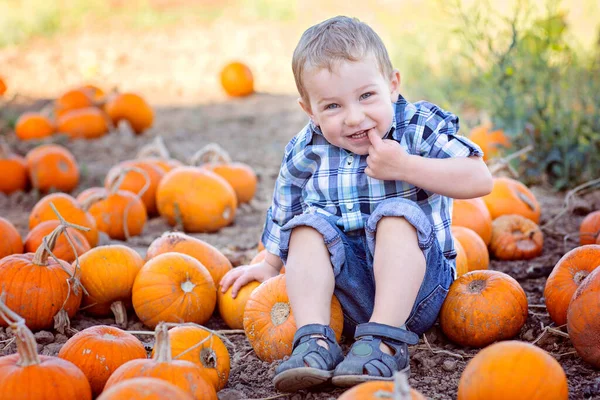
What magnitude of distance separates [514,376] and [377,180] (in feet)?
3.63

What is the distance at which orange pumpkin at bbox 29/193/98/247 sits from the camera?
399cm

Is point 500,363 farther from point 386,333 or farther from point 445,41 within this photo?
point 445,41

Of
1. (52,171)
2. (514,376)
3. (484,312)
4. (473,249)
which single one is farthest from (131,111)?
(514,376)

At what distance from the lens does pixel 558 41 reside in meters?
5.59

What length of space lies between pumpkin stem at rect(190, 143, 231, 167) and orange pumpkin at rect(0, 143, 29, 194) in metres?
1.40

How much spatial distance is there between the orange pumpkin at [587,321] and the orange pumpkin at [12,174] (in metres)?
4.49

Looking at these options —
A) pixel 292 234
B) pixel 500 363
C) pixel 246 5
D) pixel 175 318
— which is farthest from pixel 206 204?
pixel 246 5

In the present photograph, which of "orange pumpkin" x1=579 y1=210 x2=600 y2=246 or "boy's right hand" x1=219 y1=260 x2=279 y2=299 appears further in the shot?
→ "orange pumpkin" x1=579 y1=210 x2=600 y2=246

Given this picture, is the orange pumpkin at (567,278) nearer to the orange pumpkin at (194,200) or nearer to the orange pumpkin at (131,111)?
the orange pumpkin at (194,200)

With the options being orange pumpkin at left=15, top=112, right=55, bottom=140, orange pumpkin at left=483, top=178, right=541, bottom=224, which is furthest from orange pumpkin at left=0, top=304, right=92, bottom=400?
orange pumpkin at left=15, top=112, right=55, bottom=140

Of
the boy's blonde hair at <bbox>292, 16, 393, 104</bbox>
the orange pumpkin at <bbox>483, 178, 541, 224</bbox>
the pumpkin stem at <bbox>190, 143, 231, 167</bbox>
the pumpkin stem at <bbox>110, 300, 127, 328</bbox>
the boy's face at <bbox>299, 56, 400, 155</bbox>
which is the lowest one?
the pumpkin stem at <bbox>110, 300, 127, 328</bbox>

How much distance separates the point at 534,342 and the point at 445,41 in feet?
17.3

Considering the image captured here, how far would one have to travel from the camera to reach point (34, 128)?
6.95m

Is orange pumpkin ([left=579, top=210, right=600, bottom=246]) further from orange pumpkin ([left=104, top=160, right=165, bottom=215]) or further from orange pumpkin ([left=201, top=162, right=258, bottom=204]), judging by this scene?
orange pumpkin ([left=104, top=160, right=165, bottom=215])
